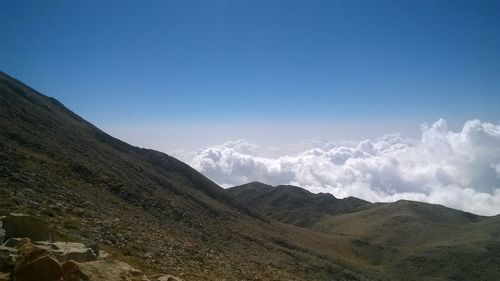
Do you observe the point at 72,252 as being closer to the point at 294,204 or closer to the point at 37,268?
the point at 37,268

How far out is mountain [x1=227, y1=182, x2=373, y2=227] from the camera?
15307 cm

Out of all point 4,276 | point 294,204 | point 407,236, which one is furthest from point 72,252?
point 294,204

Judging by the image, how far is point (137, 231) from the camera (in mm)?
28047

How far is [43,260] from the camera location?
34.2ft

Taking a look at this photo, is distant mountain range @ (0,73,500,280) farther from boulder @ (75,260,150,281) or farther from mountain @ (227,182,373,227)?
mountain @ (227,182,373,227)

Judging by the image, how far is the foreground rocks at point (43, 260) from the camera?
10.4m

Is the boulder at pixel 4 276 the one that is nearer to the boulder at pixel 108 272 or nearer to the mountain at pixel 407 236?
the boulder at pixel 108 272

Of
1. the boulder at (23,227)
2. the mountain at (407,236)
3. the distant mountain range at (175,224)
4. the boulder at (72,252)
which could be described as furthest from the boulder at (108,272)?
the mountain at (407,236)

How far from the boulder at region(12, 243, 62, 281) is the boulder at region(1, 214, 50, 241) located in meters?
3.44

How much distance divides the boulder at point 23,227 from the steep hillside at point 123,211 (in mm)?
3886

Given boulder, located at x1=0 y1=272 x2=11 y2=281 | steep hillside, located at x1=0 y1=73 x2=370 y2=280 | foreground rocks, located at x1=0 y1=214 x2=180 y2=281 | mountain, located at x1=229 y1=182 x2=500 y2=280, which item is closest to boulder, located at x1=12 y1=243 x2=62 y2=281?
foreground rocks, located at x1=0 y1=214 x2=180 y2=281

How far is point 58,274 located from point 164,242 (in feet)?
61.3

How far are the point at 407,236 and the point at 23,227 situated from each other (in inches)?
4298

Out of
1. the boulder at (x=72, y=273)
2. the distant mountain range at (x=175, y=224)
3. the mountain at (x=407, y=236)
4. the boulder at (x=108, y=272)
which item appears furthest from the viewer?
the mountain at (x=407, y=236)
